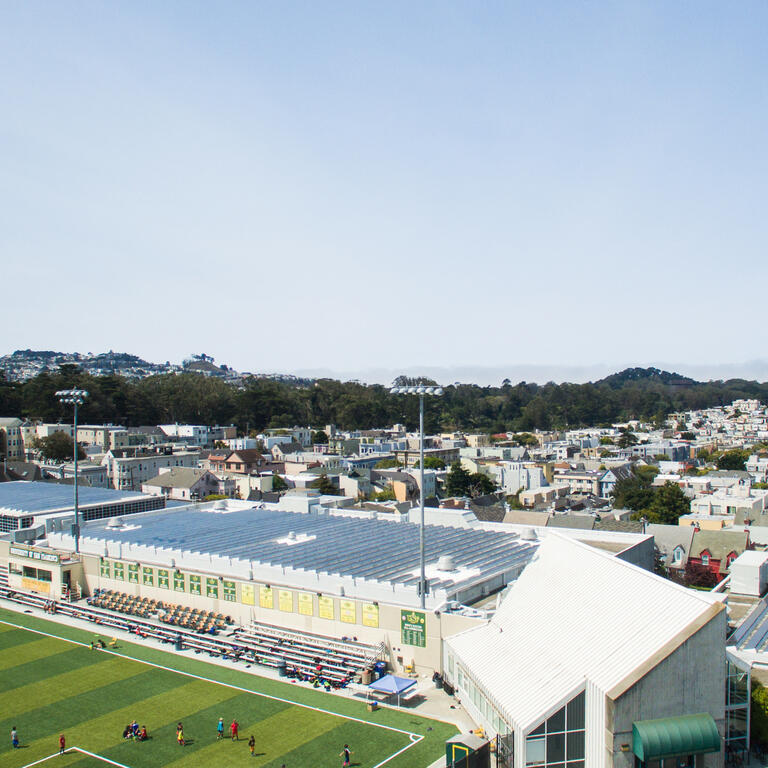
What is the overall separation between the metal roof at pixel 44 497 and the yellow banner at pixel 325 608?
30775 millimetres

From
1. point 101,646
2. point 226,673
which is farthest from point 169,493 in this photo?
point 226,673

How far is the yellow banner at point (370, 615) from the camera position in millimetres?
33281

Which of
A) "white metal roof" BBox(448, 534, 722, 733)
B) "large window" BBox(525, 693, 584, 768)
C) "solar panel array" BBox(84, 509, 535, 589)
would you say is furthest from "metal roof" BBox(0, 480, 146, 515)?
"large window" BBox(525, 693, 584, 768)

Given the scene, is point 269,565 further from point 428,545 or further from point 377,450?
point 377,450

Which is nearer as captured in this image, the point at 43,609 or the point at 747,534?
the point at 43,609

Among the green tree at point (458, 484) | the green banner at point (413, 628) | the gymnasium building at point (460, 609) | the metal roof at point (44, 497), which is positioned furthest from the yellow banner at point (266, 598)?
the green tree at point (458, 484)

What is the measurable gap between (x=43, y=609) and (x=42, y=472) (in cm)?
6497

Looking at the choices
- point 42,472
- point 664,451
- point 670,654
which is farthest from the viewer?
point 664,451

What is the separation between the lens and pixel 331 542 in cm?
4522

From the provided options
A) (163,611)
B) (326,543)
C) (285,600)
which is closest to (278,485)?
(326,543)

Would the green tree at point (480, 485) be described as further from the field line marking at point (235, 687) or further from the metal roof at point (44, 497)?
the field line marking at point (235, 687)

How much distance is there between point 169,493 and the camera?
3696 inches

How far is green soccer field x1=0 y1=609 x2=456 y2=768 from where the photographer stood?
2514cm

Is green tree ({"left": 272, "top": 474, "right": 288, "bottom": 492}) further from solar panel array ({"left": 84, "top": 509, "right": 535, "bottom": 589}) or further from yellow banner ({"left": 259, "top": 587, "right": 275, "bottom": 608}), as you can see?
yellow banner ({"left": 259, "top": 587, "right": 275, "bottom": 608})
